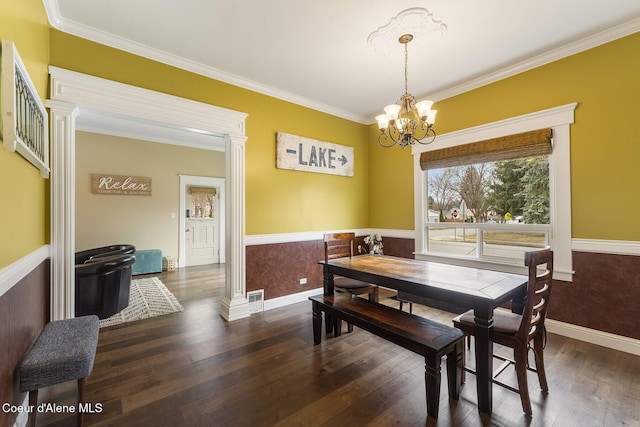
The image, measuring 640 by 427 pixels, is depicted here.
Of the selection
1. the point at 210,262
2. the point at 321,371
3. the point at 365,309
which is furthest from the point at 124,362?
the point at 210,262

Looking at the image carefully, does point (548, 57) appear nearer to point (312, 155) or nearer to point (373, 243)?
point (312, 155)

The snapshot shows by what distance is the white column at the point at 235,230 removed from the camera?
3.33 meters

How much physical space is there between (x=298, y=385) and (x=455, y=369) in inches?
44.7

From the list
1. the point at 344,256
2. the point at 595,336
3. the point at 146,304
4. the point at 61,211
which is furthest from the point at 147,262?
the point at 595,336

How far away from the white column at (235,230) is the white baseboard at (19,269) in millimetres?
1639

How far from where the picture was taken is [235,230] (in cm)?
335

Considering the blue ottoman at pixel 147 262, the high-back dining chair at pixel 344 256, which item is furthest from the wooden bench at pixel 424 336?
the blue ottoman at pixel 147 262

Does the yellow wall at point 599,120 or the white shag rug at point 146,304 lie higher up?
the yellow wall at point 599,120

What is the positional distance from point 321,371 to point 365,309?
616mm

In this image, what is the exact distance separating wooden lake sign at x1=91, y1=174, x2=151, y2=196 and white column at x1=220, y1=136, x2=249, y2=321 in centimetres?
358

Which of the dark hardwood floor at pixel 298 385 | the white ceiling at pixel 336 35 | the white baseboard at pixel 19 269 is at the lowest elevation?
the dark hardwood floor at pixel 298 385

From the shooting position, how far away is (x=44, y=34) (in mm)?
2205

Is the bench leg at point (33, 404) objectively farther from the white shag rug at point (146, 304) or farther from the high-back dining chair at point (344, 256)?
the high-back dining chair at point (344, 256)

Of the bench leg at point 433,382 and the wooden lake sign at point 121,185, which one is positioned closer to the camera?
the bench leg at point 433,382
